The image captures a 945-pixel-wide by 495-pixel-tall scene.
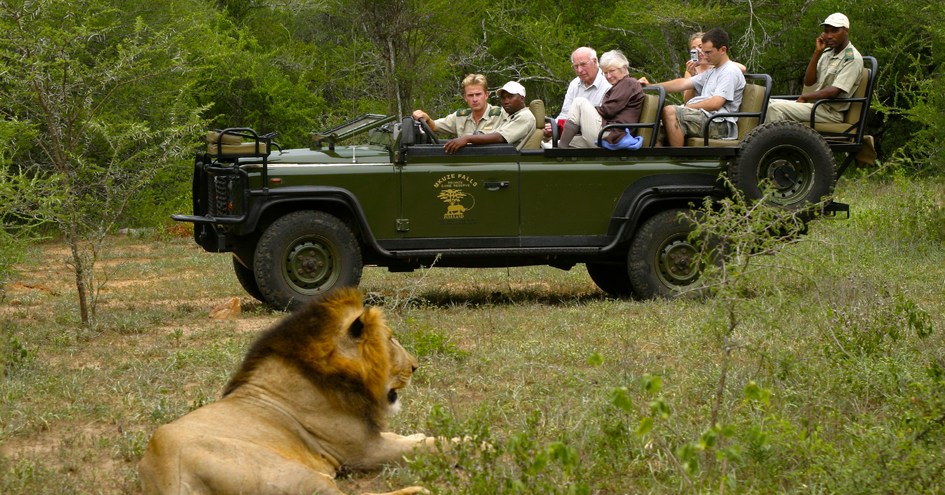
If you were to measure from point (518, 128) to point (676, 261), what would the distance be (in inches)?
64.8

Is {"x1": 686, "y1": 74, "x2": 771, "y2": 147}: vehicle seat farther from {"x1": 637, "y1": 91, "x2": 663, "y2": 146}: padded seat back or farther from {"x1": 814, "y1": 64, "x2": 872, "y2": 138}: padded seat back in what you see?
{"x1": 814, "y1": 64, "x2": 872, "y2": 138}: padded seat back

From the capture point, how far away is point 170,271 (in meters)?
13.4

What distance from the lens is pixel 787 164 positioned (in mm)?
9625

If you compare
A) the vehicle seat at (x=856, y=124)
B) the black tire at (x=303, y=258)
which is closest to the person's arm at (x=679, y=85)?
the vehicle seat at (x=856, y=124)

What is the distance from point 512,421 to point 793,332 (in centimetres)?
189

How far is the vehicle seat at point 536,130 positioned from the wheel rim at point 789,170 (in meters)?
1.72

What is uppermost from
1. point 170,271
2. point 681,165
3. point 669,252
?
point 681,165

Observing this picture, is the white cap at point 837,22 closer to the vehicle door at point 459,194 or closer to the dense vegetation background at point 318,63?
the dense vegetation background at point 318,63

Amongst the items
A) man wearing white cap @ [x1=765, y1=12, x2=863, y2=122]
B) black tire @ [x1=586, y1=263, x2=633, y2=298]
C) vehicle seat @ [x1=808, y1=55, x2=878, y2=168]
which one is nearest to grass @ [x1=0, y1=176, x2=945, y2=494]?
black tire @ [x1=586, y1=263, x2=633, y2=298]

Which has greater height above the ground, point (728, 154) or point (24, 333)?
point (728, 154)

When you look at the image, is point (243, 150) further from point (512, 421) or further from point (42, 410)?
point (512, 421)

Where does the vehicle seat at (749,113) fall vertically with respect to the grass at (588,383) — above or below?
above

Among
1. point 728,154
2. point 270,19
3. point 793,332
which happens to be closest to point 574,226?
point 728,154

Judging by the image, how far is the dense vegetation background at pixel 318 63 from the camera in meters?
9.27
